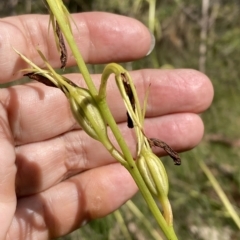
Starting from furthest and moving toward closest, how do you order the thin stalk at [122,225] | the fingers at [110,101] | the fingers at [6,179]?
the thin stalk at [122,225] < the fingers at [110,101] < the fingers at [6,179]

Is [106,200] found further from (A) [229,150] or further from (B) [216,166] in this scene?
(A) [229,150]

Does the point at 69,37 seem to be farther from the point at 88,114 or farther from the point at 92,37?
the point at 92,37

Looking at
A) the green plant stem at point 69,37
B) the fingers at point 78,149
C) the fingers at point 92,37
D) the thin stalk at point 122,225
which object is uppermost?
the green plant stem at point 69,37

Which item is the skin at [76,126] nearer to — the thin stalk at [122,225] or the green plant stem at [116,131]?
the thin stalk at [122,225]

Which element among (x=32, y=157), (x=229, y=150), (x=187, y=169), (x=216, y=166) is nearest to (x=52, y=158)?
(x=32, y=157)

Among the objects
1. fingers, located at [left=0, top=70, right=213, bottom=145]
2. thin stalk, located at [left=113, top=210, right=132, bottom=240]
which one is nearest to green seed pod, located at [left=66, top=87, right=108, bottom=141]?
fingers, located at [left=0, top=70, right=213, bottom=145]

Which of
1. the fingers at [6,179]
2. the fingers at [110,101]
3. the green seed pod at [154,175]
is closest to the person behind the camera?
the green seed pod at [154,175]

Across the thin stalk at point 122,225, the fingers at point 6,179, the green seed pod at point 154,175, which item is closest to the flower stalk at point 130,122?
the green seed pod at point 154,175
